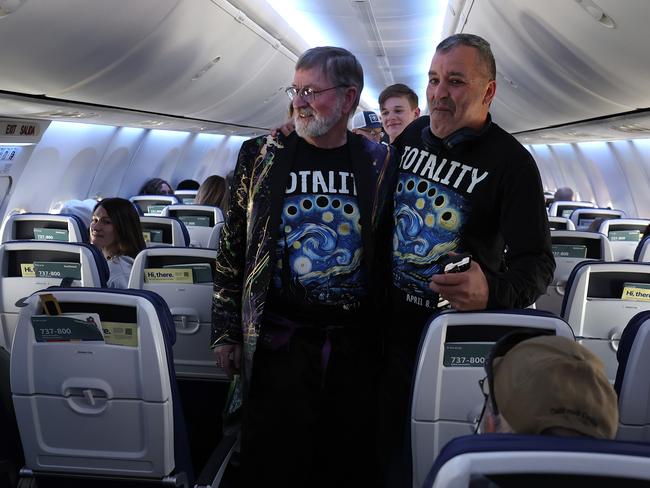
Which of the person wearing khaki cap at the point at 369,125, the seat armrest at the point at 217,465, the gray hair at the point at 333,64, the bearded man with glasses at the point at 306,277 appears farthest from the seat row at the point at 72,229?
the gray hair at the point at 333,64

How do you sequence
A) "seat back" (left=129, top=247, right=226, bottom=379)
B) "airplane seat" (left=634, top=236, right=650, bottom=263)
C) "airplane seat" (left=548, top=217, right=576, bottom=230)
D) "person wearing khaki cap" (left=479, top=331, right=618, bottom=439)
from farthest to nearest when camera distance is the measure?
"airplane seat" (left=548, top=217, right=576, bottom=230) < "airplane seat" (left=634, top=236, right=650, bottom=263) < "seat back" (left=129, top=247, right=226, bottom=379) < "person wearing khaki cap" (left=479, top=331, right=618, bottom=439)

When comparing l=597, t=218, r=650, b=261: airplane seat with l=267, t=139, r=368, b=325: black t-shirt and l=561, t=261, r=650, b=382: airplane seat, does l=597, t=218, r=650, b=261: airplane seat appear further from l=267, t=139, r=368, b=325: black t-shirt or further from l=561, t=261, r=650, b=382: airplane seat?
l=267, t=139, r=368, b=325: black t-shirt

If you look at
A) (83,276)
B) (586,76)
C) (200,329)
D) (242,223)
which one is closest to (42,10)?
(83,276)

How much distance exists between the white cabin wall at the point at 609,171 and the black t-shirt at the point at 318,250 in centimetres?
1278

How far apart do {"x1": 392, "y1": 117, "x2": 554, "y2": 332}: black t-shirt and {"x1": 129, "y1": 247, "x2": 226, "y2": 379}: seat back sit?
151cm

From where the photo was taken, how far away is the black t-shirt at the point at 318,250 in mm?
2600

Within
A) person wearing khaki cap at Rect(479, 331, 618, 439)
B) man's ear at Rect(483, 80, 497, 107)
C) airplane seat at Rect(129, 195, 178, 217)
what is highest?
man's ear at Rect(483, 80, 497, 107)

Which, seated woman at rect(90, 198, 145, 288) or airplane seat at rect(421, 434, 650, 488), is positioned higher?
seated woman at rect(90, 198, 145, 288)

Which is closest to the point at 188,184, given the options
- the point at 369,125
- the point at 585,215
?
the point at 585,215

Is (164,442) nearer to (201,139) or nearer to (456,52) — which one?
(456,52)

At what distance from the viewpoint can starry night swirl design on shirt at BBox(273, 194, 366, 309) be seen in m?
2.60

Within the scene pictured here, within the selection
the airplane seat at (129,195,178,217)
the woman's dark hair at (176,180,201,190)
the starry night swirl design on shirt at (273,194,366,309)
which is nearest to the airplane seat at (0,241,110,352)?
the starry night swirl design on shirt at (273,194,366,309)

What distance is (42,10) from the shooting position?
4871 millimetres

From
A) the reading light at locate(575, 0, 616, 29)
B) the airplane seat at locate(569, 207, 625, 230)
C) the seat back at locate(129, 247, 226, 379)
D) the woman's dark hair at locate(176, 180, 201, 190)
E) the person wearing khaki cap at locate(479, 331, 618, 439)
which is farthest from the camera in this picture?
the woman's dark hair at locate(176, 180, 201, 190)
